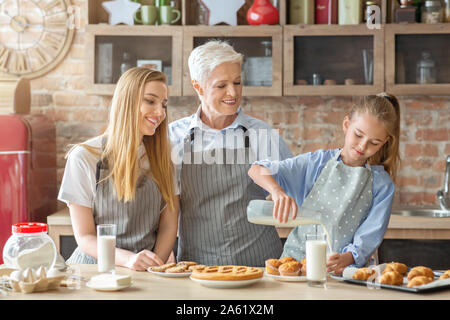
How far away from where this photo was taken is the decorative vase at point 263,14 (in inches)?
134

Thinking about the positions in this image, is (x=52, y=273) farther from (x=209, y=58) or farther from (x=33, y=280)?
(x=209, y=58)

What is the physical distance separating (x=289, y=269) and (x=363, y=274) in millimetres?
207

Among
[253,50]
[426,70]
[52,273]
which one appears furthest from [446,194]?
[52,273]

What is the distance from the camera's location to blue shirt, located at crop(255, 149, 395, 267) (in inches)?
76.6

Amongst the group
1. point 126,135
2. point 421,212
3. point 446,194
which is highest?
point 126,135

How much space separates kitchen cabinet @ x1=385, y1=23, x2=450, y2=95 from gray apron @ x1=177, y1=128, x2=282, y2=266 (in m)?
1.44

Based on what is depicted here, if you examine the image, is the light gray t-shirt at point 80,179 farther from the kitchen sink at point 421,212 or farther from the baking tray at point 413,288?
the kitchen sink at point 421,212

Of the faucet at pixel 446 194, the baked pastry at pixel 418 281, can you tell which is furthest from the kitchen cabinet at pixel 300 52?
the baked pastry at pixel 418 281

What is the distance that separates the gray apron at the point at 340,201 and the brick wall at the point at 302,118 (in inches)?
61.3

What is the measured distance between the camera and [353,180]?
207 cm

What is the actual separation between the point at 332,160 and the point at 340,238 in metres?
0.29

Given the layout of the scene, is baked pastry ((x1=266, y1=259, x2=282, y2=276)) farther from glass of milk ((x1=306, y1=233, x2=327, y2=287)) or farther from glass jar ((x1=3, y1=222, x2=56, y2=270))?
glass jar ((x1=3, y1=222, x2=56, y2=270))
